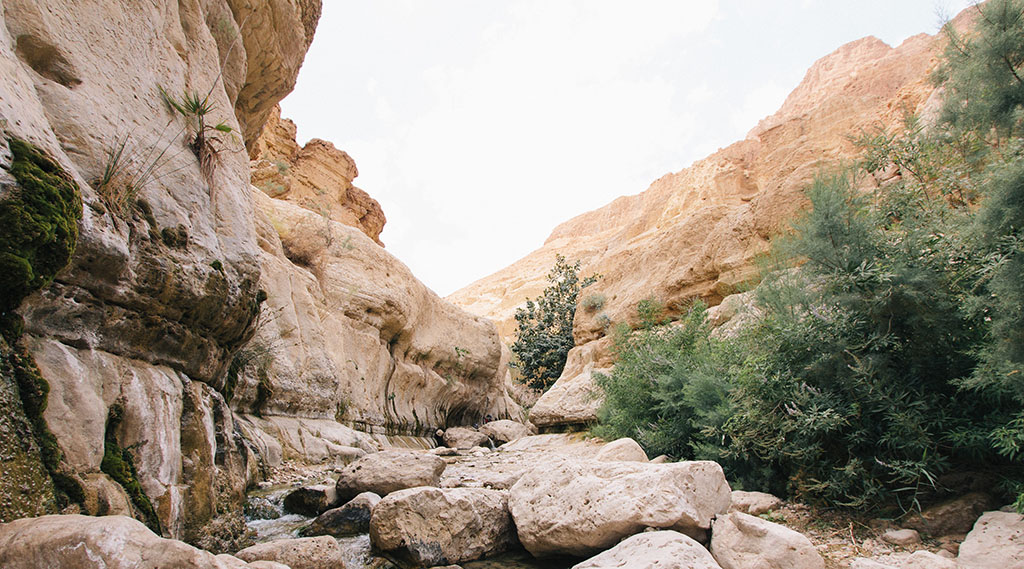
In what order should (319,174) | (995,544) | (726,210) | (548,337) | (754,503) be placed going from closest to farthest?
(995,544) → (754,503) → (726,210) → (548,337) → (319,174)

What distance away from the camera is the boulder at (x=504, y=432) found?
1944 centimetres

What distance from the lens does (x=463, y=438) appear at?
17828mm

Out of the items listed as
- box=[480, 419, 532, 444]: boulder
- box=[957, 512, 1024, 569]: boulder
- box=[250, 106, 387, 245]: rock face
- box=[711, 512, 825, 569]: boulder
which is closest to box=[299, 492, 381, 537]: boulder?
box=[711, 512, 825, 569]: boulder

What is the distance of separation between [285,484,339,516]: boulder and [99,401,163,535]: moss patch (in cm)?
217

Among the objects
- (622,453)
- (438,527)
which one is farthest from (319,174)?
(438,527)

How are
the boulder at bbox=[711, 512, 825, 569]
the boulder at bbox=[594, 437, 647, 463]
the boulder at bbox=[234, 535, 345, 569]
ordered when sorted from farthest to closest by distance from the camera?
the boulder at bbox=[594, 437, 647, 463] → the boulder at bbox=[234, 535, 345, 569] → the boulder at bbox=[711, 512, 825, 569]

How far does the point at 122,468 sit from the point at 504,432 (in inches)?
694

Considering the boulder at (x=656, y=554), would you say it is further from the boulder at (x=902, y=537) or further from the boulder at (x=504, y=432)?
the boulder at (x=504, y=432)

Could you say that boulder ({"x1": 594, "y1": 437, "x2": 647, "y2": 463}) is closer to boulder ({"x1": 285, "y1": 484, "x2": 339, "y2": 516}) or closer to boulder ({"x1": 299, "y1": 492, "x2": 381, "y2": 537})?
boulder ({"x1": 299, "y1": 492, "x2": 381, "y2": 537})

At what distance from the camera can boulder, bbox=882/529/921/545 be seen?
10.9 feet

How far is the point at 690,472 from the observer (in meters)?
3.66

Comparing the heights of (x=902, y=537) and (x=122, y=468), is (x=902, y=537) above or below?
below

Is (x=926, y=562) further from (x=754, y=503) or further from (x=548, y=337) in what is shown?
(x=548, y=337)

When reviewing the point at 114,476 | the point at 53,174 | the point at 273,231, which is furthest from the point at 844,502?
the point at 273,231
